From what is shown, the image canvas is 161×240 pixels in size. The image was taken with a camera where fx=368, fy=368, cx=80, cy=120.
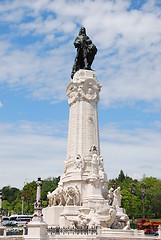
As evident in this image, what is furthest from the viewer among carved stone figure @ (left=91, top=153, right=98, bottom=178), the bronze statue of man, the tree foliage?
the tree foliage

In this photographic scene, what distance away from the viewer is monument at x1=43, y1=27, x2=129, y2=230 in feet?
109

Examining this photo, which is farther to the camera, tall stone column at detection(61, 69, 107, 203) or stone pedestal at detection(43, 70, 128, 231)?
tall stone column at detection(61, 69, 107, 203)

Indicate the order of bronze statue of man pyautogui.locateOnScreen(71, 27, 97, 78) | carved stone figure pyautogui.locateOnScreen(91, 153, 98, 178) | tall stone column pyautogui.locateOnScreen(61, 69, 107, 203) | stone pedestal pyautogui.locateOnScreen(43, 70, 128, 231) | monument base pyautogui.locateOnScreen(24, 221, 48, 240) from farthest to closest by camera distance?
bronze statue of man pyautogui.locateOnScreen(71, 27, 97, 78), tall stone column pyautogui.locateOnScreen(61, 69, 107, 203), carved stone figure pyautogui.locateOnScreen(91, 153, 98, 178), stone pedestal pyautogui.locateOnScreen(43, 70, 128, 231), monument base pyautogui.locateOnScreen(24, 221, 48, 240)

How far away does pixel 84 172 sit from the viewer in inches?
1481

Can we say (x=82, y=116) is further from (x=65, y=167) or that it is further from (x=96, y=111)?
(x=65, y=167)

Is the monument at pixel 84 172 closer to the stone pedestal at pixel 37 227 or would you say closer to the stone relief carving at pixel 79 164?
the stone relief carving at pixel 79 164

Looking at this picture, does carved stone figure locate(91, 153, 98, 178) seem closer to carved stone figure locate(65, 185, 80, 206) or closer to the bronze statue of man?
carved stone figure locate(65, 185, 80, 206)

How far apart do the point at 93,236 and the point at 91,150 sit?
12.4 meters

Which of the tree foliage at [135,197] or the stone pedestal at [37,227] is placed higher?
the tree foliage at [135,197]

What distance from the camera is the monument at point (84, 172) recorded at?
1304 inches

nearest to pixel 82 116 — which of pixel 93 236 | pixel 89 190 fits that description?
pixel 89 190

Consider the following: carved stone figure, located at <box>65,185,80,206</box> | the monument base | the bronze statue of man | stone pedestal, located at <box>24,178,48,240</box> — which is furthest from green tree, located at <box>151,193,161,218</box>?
the monument base

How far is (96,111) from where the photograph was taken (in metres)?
41.2

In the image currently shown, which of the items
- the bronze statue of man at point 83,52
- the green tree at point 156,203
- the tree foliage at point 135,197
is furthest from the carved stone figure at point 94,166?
the green tree at point 156,203
